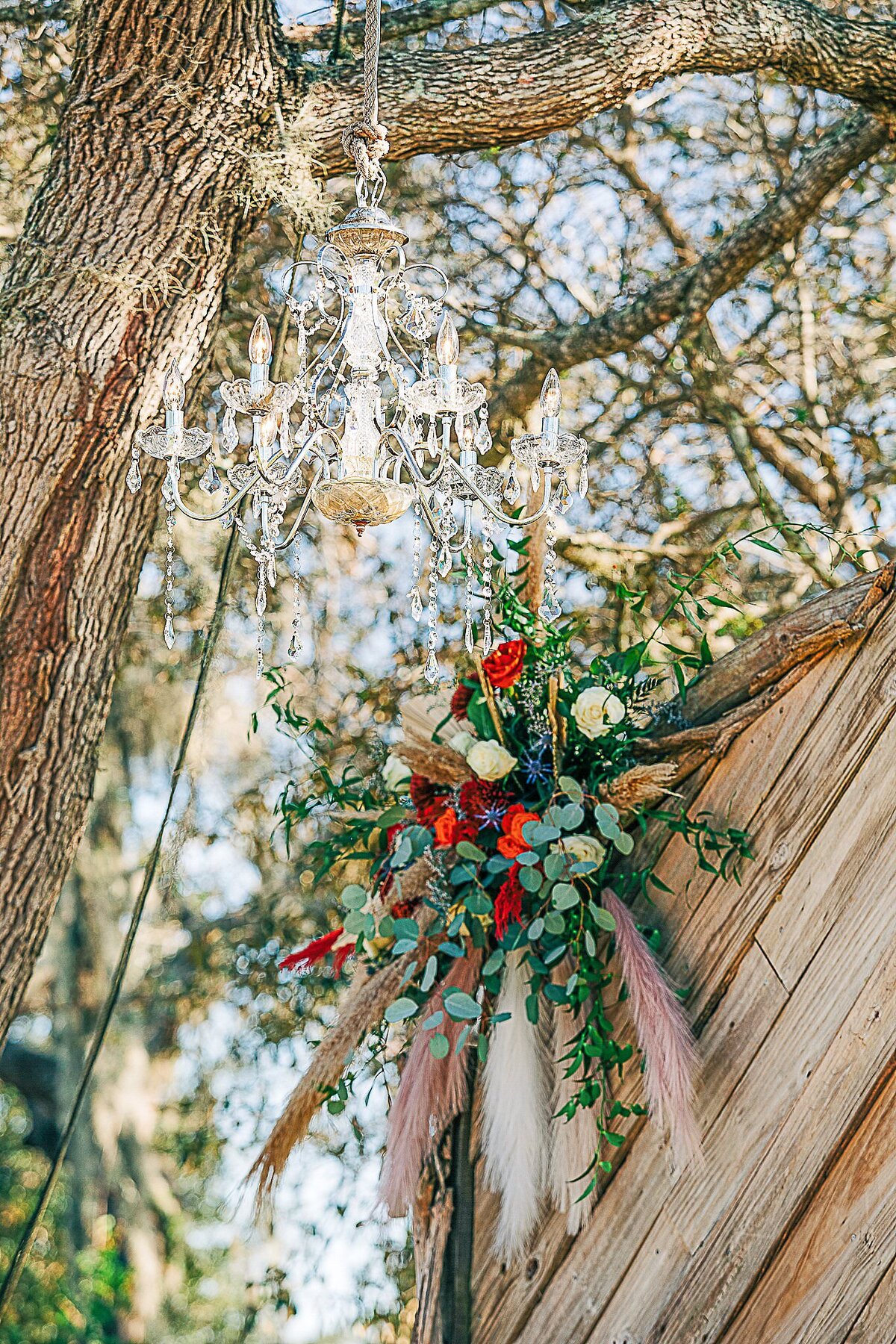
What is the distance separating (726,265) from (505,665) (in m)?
1.71

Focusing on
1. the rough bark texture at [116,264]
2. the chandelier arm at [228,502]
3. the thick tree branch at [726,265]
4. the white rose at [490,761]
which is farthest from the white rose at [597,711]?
the thick tree branch at [726,265]

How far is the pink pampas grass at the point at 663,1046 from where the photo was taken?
1505 millimetres

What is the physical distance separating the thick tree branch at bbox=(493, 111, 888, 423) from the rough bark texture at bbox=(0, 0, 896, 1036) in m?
0.66

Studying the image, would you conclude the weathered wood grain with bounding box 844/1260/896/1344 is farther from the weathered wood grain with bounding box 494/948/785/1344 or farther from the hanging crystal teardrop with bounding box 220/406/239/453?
the hanging crystal teardrop with bounding box 220/406/239/453

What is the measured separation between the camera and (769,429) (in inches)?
127

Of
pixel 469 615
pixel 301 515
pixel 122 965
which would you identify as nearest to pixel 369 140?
pixel 301 515

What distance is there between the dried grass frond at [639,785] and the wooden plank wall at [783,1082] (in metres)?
0.10

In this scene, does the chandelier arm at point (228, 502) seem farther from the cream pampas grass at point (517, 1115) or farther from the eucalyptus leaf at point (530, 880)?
the cream pampas grass at point (517, 1115)

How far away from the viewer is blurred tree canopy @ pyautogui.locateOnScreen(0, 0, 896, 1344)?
215cm

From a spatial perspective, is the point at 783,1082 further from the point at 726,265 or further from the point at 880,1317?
the point at 726,265

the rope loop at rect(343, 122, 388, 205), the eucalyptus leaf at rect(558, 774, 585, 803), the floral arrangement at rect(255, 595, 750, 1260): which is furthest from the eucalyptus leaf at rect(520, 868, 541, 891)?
the rope loop at rect(343, 122, 388, 205)

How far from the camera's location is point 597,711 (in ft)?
5.54

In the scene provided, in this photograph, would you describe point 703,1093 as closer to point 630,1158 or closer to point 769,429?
point 630,1158

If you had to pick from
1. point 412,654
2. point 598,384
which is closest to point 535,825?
point 412,654
